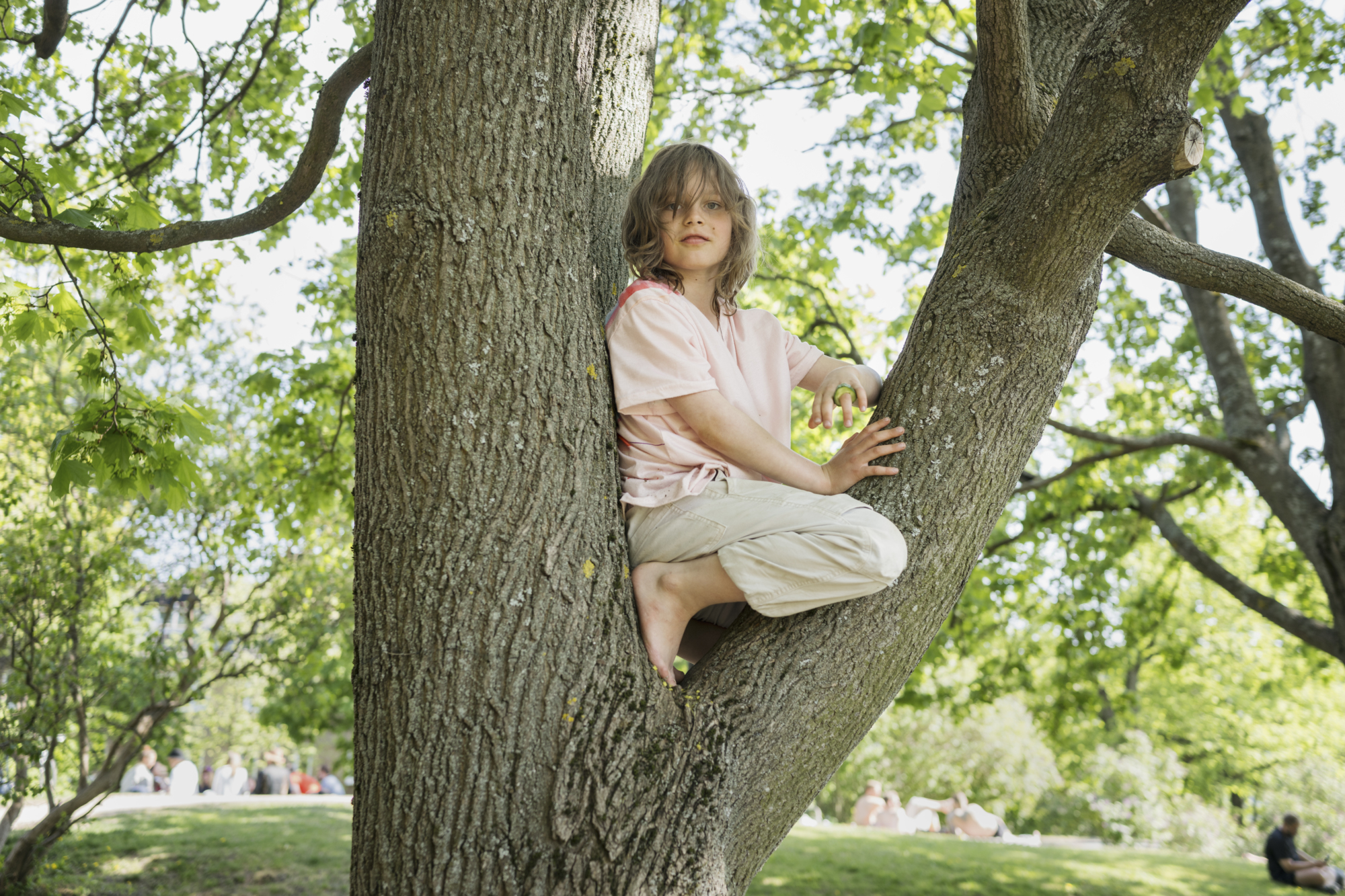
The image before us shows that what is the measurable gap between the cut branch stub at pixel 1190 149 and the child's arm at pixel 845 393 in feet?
2.78

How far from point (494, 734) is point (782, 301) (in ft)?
25.0

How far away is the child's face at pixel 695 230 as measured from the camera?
2.51 metres

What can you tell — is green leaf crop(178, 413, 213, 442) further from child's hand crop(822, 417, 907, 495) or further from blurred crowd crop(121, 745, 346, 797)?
blurred crowd crop(121, 745, 346, 797)

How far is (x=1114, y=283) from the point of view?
10281 mm

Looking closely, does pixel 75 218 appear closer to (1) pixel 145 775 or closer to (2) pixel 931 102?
(2) pixel 931 102

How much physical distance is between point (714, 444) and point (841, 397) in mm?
419

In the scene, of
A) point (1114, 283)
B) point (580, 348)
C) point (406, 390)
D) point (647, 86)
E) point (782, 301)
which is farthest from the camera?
point (1114, 283)

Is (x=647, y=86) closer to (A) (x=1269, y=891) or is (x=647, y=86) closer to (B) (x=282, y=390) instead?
(B) (x=282, y=390)

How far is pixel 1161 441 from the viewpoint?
22.7ft

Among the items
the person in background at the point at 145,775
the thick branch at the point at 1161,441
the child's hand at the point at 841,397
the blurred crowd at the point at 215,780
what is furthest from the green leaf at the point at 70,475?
the person in background at the point at 145,775

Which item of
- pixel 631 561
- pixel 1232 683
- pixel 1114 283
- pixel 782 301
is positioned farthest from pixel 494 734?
pixel 1232 683

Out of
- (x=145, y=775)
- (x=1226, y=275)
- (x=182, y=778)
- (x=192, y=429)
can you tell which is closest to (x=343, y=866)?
(x=192, y=429)

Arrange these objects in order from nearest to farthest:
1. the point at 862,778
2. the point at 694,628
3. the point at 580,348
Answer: the point at 580,348 < the point at 694,628 < the point at 862,778

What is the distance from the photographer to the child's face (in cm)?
251
